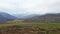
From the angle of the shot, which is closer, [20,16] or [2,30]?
[2,30]

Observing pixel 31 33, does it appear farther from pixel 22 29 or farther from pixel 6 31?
pixel 6 31

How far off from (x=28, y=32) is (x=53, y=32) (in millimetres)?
4061

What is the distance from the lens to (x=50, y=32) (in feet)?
65.1

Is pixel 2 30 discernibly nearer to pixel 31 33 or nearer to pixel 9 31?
pixel 9 31

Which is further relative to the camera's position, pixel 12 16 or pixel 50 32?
pixel 12 16

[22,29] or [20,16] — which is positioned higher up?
[20,16]

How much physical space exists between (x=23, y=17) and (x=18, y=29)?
5940 mm

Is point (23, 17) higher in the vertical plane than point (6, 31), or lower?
higher

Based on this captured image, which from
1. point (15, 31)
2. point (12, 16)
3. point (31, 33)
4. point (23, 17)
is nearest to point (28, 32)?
point (31, 33)

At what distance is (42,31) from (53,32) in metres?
1.78

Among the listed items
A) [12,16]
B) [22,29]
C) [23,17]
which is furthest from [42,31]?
[12,16]

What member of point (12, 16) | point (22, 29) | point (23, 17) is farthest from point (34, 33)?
point (12, 16)

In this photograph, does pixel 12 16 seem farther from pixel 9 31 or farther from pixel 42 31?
pixel 42 31

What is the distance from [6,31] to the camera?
20.6 m
